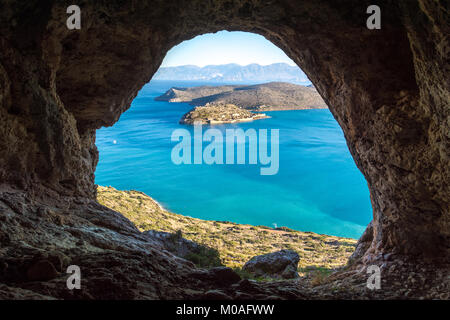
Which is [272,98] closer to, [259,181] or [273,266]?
[259,181]

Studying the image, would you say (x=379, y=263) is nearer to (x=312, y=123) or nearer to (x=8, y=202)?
(x=8, y=202)

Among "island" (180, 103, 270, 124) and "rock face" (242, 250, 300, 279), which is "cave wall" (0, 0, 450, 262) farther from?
"island" (180, 103, 270, 124)

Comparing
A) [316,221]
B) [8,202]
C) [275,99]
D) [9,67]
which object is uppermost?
[275,99]

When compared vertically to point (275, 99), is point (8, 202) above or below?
below

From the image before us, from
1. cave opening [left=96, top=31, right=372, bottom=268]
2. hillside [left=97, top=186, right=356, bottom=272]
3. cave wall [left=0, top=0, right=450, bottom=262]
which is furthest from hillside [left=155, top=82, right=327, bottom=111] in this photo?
cave wall [left=0, top=0, right=450, bottom=262]
